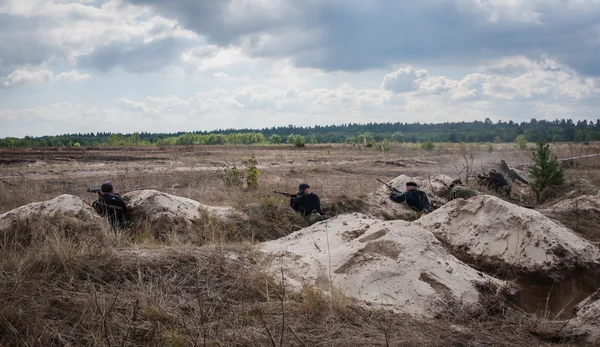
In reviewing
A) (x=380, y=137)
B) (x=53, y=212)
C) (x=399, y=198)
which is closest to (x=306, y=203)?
(x=399, y=198)

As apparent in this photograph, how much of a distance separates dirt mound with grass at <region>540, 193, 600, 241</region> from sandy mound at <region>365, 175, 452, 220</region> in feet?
10.9

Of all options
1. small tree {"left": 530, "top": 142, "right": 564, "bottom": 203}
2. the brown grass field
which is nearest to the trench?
the brown grass field

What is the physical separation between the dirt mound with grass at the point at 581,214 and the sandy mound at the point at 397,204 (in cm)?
333

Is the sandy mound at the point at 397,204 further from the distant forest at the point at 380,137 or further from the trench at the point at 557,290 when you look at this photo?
the distant forest at the point at 380,137

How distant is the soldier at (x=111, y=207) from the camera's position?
8.88 meters

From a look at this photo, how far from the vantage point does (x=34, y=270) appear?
4.97 m

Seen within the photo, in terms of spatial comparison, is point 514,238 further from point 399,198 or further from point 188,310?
point 188,310

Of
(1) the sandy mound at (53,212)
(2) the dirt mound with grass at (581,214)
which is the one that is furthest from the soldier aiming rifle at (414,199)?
(1) the sandy mound at (53,212)

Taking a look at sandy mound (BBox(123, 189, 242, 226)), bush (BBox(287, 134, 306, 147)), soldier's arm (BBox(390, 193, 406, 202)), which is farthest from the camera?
bush (BBox(287, 134, 306, 147))

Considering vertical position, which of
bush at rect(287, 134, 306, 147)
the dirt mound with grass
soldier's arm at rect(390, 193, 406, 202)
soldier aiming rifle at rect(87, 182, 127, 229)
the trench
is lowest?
the trench

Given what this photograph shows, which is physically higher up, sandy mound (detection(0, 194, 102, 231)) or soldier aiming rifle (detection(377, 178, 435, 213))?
sandy mound (detection(0, 194, 102, 231))

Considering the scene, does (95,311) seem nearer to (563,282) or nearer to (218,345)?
(218,345)

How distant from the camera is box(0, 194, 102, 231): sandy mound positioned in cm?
730

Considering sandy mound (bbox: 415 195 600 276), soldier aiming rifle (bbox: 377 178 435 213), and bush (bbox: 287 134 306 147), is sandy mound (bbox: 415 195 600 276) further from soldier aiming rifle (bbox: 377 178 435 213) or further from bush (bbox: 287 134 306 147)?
bush (bbox: 287 134 306 147)
